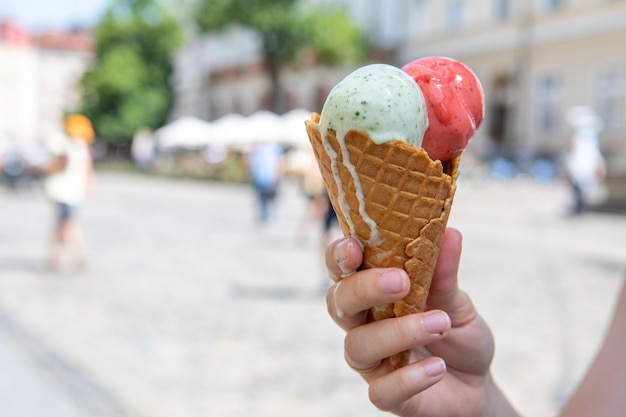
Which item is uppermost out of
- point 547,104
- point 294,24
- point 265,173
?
point 294,24

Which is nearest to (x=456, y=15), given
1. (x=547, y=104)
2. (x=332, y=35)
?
(x=332, y=35)

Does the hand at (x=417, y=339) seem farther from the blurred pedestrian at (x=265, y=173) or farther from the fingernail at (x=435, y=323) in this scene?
the blurred pedestrian at (x=265, y=173)

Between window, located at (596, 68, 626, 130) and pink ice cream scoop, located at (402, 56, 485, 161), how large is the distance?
25.7 m

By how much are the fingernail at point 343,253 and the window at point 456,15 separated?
104 feet

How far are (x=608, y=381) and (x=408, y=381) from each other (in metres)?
0.50

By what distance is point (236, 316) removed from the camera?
5.64 m

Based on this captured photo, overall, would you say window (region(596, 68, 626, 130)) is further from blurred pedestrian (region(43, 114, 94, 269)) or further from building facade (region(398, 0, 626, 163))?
blurred pedestrian (region(43, 114, 94, 269))

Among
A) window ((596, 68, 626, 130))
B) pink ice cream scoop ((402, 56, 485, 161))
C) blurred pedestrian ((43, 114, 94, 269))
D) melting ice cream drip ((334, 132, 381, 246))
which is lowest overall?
window ((596, 68, 626, 130))

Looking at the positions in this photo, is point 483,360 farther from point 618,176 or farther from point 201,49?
point 201,49

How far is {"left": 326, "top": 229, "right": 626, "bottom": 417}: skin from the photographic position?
1.08 meters

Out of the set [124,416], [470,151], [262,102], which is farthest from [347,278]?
[262,102]

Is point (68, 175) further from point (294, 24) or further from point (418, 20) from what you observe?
point (418, 20)

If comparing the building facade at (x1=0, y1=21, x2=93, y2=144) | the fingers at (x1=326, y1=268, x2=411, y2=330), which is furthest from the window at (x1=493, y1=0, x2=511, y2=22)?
the building facade at (x1=0, y1=21, x2=93, y2=144)

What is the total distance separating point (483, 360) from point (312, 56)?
34.6 m
